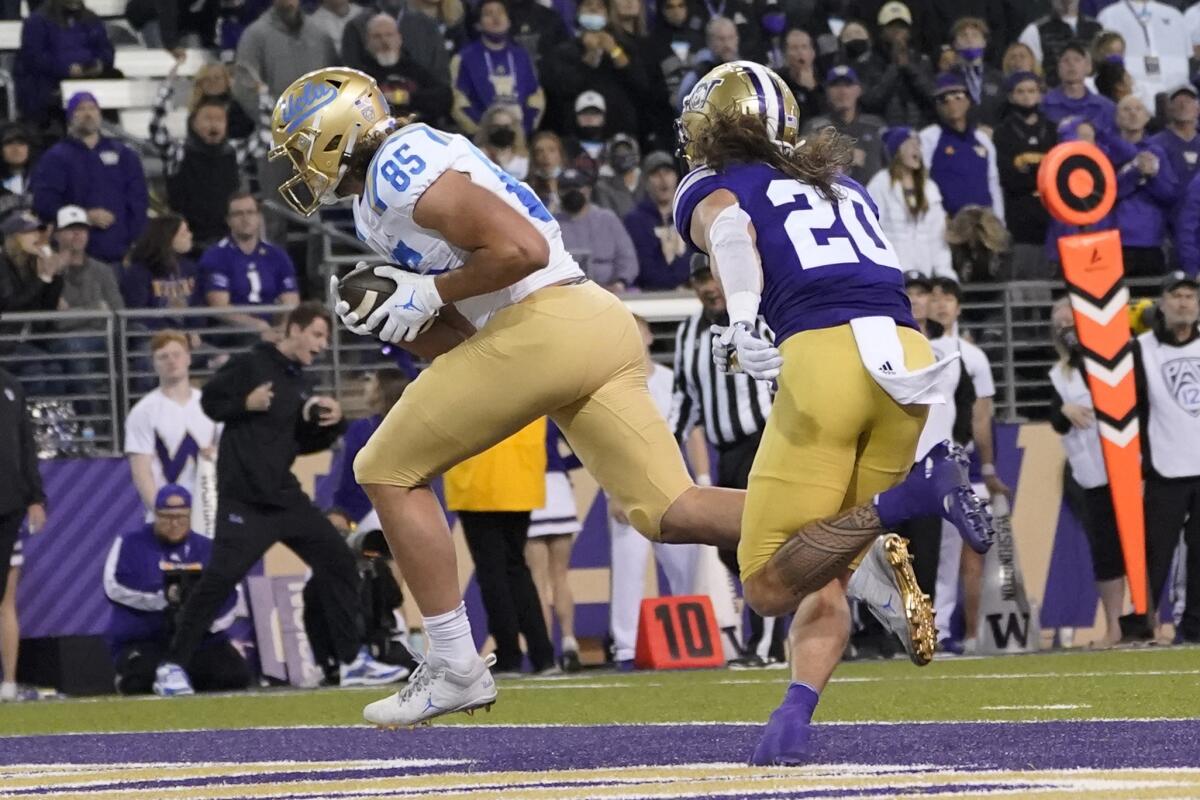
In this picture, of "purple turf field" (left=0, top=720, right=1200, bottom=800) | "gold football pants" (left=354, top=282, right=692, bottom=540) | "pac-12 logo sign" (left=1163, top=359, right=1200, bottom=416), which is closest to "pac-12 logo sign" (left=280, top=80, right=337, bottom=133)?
"gold football pants" (left=354, top=282, right=692, bottom=540)

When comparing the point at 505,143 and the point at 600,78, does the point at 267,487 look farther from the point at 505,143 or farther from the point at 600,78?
the point at 600,78

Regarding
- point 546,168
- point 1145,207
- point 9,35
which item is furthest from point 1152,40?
point 9,35

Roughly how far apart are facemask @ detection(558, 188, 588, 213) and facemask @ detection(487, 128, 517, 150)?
760 millimetres

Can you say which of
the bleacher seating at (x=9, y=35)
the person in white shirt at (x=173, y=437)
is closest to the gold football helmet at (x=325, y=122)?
the person in white shirt at (x=173, y=437)

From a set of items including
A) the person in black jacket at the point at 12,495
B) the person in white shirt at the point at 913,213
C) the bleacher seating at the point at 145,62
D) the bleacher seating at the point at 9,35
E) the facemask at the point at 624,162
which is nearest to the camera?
the person in black jacket at the point at 12,495

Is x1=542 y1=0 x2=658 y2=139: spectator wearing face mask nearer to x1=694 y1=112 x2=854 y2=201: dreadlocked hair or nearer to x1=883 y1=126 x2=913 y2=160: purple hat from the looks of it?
x1=883 y1=126 x2=913 y2=160: purple hat

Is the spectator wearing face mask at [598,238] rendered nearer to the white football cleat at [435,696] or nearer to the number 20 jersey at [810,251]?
the white football cleat at [435,696]

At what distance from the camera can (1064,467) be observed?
12.4 m

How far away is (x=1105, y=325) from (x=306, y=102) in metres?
6.59

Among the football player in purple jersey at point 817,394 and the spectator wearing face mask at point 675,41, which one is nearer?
the football player in purple jersey at point 817,394

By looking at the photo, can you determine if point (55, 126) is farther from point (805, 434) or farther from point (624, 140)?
point (805, 434)

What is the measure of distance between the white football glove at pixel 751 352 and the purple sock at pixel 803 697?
0.68 meters

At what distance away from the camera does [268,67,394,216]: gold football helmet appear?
5770 millimetres

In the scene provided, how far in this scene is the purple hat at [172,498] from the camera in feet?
35.4
